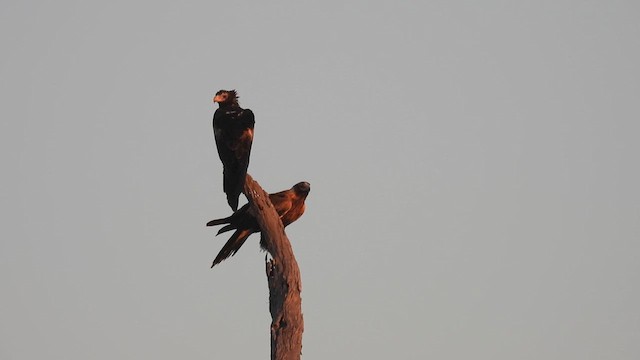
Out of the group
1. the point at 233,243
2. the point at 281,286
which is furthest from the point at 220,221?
the point at 281,286

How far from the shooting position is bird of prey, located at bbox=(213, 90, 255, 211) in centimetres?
1576

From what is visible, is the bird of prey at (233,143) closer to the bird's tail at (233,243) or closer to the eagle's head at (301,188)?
the bird's tail at (233,243)

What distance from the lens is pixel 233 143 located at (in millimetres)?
16156

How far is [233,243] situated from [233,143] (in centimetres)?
151

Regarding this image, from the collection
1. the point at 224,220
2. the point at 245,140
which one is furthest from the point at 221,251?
the point at 245,140

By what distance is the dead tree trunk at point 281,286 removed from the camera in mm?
15000

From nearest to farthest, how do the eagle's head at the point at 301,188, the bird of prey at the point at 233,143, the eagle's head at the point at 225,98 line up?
the bird of prey at the point at 233,143 < the eagle's head at the point at 225,98 < the eagle's head at the point at 301,188

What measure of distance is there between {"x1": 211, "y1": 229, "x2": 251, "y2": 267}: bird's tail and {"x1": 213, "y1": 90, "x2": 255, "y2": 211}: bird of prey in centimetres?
82

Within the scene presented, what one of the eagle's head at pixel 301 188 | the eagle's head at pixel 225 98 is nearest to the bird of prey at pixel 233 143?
the eagle's head at pixel 225 98

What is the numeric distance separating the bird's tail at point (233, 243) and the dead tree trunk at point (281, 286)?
101 centimetres

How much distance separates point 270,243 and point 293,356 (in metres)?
1.55

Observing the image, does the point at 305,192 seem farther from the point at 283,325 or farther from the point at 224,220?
the point at 283,325

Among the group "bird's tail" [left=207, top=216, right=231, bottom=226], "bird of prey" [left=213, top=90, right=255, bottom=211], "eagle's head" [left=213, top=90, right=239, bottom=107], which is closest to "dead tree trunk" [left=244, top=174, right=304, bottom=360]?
"bird of prey" [left=213, top=90, right=255, bottom=211]

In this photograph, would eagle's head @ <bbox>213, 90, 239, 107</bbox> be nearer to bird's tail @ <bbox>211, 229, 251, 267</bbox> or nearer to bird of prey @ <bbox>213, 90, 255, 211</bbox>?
bird of prey @ <bbox>213, 90, 255, 211</bbox>
